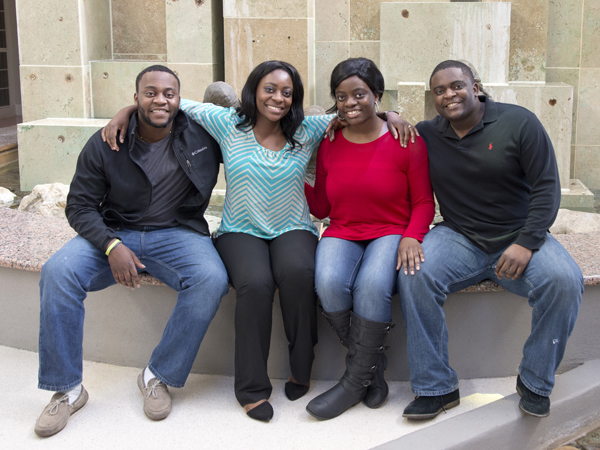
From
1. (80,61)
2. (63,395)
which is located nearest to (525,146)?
(63,395)

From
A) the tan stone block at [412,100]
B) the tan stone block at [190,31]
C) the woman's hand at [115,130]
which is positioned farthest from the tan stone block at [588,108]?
the woman's hand at [115,130]

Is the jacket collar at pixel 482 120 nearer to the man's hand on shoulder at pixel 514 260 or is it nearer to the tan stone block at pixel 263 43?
the man's hand on shoulder at pixel 514 260

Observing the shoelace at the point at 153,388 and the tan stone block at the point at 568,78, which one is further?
the tan stone block at the point at 568,78

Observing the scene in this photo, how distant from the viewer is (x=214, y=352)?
2775mm

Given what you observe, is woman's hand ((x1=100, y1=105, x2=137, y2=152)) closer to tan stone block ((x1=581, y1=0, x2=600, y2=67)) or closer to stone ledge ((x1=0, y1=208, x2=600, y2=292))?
stone ledge ((x1=0, y1=208, x2=600, y2=292))

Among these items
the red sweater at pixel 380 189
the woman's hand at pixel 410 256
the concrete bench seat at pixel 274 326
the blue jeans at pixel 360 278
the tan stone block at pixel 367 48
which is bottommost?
the concrete bench seat at pixel 274 326

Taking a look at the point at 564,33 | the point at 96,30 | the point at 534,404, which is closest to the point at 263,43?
the point at 96,30

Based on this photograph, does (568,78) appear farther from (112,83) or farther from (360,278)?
(360,278)

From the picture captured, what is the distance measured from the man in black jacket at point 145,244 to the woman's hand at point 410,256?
Answer: 2.37ft

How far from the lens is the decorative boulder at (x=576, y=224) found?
15.5ft

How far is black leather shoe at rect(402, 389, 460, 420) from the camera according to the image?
2377 millimetres

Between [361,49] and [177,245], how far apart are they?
4.79 meters

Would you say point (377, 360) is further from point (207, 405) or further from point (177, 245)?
point (177, 245)

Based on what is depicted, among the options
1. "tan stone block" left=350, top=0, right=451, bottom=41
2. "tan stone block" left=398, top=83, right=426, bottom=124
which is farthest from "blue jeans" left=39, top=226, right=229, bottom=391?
"tan stone block" left=350, top=0, right=451, bottom=41
